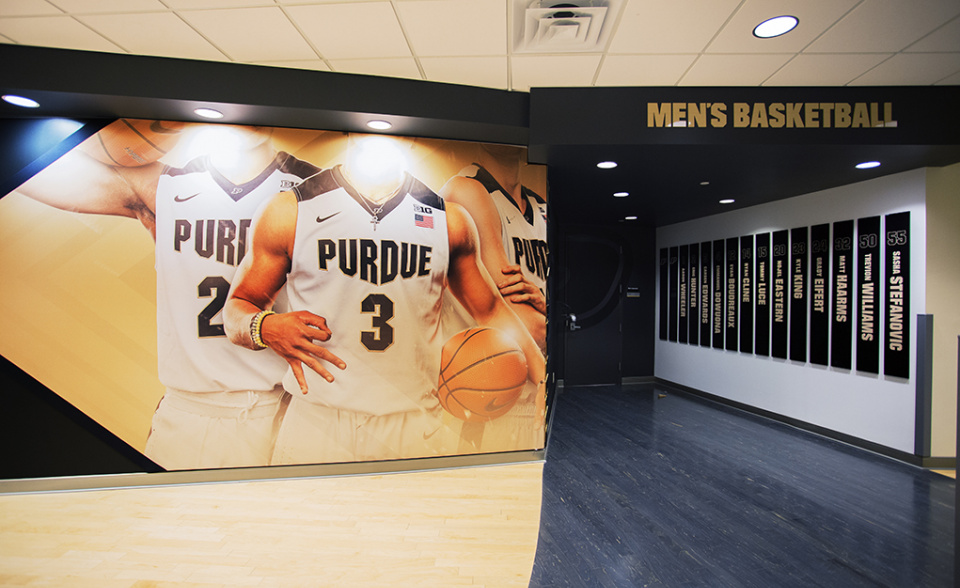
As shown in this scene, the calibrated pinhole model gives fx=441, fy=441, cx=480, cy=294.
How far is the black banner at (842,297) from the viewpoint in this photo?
4.67 meters

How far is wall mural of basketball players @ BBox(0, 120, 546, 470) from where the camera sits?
135 inches

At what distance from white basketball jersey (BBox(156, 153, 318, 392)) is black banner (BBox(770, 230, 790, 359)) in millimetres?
5796

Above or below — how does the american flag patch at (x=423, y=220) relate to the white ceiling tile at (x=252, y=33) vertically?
below

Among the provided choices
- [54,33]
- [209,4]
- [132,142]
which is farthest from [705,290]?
[54,33]

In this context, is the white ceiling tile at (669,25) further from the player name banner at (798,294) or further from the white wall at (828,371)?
the player name banner at (798,294)

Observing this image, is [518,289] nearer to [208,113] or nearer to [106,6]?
[208,113]

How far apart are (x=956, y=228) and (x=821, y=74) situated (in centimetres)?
227

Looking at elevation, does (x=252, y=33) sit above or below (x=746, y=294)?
above

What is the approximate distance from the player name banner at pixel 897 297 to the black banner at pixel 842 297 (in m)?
0.32

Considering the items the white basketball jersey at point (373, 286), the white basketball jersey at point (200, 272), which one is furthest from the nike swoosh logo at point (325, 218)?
the white basketball jersey at point (200, 272)

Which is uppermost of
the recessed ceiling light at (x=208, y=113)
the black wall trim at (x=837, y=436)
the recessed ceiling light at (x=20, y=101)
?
the recessed ceiling light at (x=208, y=113)

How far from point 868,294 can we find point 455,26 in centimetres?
478

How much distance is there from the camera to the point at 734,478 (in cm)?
377

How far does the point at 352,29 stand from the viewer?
110 inches
